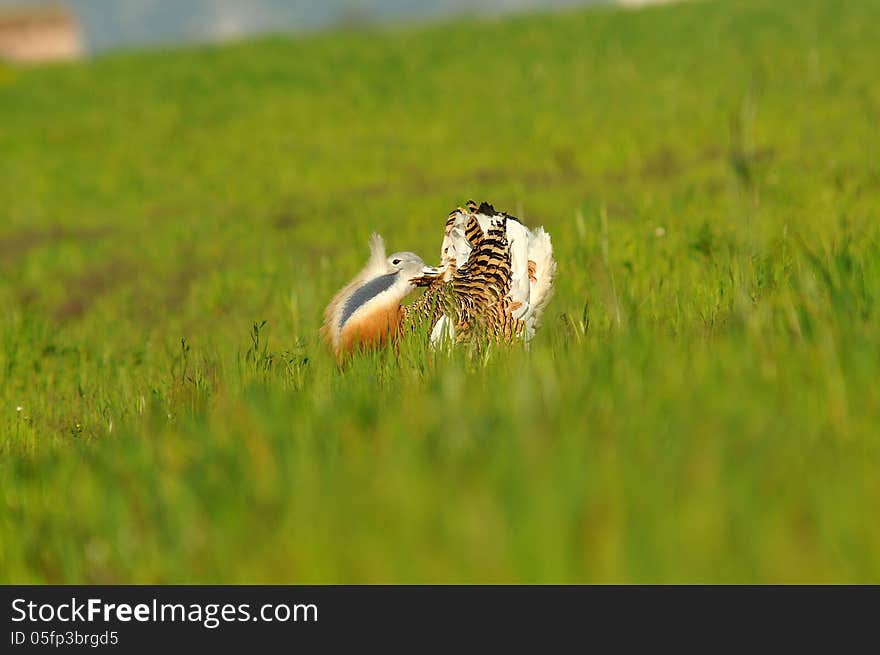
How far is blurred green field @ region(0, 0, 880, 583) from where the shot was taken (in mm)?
1992

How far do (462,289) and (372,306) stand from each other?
1.89 ft

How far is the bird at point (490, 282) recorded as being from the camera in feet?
15.5

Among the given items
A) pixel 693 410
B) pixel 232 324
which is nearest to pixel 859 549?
pixel 693 410

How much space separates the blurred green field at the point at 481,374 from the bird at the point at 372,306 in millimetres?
164

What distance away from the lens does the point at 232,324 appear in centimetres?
765

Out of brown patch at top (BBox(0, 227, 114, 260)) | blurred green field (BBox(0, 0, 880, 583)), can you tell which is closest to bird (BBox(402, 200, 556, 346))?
blurred green field (BBox(0, 0, 880, 583))

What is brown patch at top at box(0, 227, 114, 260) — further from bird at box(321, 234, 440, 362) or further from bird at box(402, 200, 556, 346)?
bird at box(402, 200, 556, 346)

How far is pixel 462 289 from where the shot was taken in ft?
16.6

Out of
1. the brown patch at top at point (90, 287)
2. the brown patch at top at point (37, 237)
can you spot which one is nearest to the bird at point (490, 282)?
the brown patch at top at point (90, 287)

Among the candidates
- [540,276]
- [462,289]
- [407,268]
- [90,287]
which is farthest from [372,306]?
[90,287]

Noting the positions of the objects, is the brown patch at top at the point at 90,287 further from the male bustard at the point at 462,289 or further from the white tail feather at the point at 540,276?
the white tail feather at the point at 540,276

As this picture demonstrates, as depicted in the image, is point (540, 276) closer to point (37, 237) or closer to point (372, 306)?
point (372, 306)
